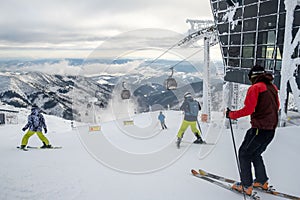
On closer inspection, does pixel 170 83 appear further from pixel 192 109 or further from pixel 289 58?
pixel 289 58

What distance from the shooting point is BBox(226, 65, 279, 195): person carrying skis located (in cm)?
348

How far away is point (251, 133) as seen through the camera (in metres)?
3.73

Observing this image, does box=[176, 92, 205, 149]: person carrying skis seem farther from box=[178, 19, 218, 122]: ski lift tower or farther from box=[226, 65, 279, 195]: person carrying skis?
box=[178, 19, 218, 122]: ski lift tower

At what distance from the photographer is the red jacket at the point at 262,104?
346 centimetres

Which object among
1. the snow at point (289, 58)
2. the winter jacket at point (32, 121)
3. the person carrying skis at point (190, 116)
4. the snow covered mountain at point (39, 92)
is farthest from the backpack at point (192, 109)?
the snow covered mountain at point (39, 92)

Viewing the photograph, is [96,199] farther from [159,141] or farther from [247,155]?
[159,141]

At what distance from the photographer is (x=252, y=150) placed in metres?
3.68

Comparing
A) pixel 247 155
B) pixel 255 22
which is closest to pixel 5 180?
pixel 247 155

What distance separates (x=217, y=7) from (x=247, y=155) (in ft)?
64.0

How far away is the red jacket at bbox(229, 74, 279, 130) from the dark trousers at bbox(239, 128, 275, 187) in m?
0.11

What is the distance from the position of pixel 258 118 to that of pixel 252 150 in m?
0.51

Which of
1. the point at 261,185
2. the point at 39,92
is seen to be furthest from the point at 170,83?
the point at 39,92

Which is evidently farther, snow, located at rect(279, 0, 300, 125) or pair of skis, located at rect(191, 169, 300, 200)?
snow, located at rect(279, 0, 300, 125)

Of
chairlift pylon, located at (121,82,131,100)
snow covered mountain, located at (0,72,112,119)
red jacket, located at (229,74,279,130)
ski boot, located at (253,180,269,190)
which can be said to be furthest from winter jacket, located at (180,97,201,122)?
snow covered mountain, located at (0,72,112,119)
